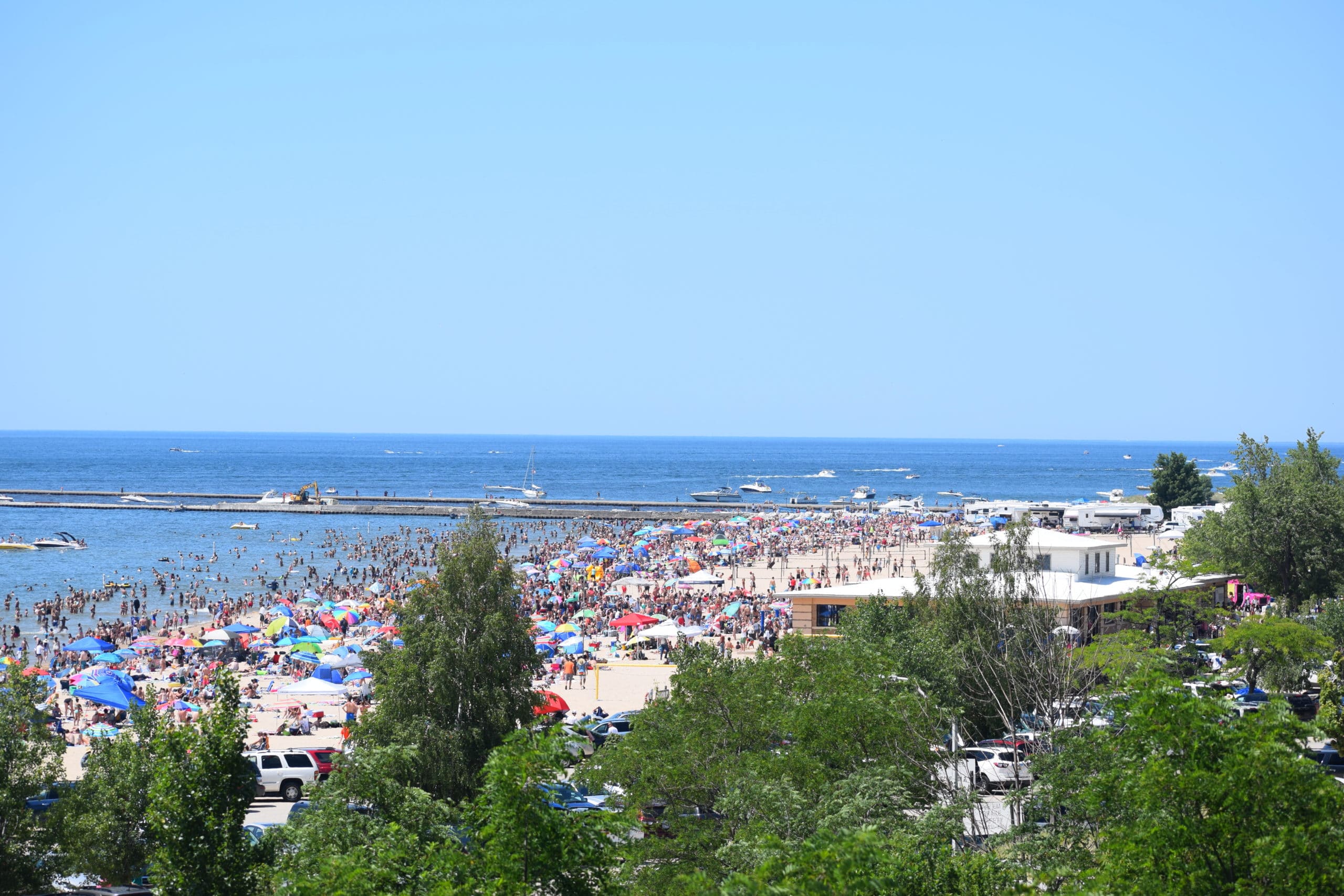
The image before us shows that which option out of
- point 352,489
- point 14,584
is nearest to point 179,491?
point 352,489

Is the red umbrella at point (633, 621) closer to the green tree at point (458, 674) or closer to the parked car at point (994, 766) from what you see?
the green tree at point (458, 674)

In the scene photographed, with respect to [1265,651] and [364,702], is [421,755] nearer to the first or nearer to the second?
[364,702]

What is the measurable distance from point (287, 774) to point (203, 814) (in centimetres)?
1361

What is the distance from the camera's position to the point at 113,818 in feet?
50.3

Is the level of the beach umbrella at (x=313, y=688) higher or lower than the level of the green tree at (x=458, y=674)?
lower

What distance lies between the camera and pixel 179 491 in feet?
459

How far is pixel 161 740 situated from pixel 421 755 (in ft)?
25.0

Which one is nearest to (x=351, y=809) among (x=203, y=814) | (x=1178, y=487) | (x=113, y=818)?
(x=113, y=818)

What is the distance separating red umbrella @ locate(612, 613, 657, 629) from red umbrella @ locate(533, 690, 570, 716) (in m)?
9.64

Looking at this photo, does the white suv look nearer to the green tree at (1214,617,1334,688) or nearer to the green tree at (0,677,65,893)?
the green tree at (0,677,65,893)

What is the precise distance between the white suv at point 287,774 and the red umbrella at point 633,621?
2136 cm

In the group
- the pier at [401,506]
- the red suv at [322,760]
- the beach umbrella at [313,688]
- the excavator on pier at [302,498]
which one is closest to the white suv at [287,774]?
the red suv at [322,760]

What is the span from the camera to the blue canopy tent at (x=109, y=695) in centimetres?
2980

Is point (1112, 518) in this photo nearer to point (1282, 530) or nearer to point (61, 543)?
point (1282, 530)
